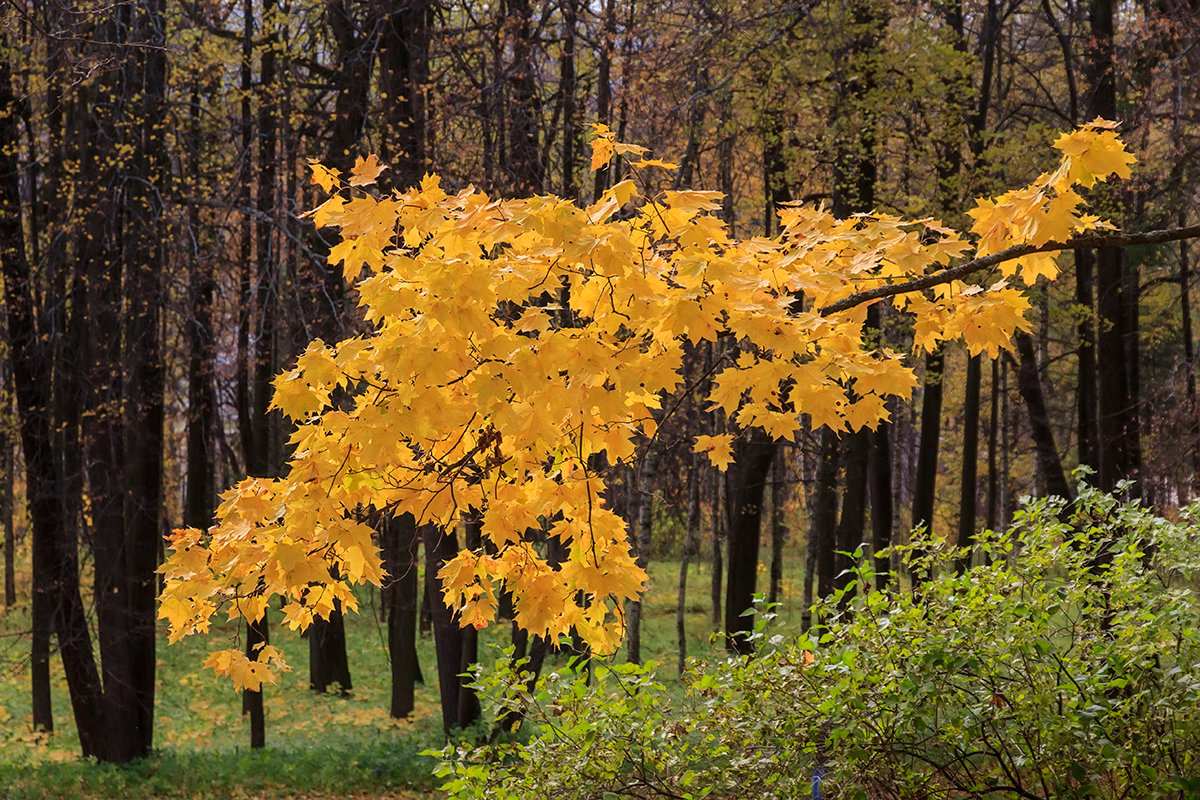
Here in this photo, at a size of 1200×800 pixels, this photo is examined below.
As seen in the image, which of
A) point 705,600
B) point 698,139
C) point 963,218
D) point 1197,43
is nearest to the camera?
point 1197,43

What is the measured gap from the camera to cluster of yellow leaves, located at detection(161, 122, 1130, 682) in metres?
2.77

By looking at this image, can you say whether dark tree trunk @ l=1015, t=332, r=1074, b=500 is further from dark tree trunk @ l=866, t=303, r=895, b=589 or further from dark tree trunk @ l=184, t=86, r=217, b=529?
dark tree trunk @ l=184, t=86, r=217, b=529

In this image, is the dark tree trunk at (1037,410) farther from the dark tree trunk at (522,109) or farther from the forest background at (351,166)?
the dark tree trunk at (522,109)

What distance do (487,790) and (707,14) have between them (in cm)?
646

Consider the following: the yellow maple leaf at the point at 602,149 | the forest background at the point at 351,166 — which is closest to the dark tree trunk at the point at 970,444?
the forest background at the point at 351,166

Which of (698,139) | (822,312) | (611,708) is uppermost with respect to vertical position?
(698,139)

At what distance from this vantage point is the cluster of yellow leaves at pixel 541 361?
9.09 feet

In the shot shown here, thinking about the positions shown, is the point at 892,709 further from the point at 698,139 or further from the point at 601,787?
the point at 698,139

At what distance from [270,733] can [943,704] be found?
11.2 m

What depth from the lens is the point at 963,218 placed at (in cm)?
1155

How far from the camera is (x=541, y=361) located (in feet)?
9.14

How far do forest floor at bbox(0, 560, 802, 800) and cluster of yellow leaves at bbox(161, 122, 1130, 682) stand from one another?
838 millimetres

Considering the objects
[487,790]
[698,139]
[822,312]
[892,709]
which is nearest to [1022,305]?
[822,312]

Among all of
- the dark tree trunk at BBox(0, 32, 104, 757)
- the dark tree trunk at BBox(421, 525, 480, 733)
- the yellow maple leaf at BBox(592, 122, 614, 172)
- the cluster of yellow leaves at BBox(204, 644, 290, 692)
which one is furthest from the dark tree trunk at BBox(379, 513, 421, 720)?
the yellow maple leaf at BBox(592, 122, 614, 172)
